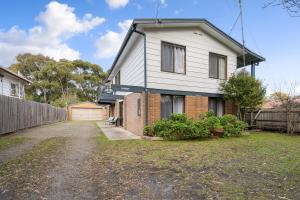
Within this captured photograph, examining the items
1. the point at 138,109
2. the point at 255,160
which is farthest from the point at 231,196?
the point at 138,109

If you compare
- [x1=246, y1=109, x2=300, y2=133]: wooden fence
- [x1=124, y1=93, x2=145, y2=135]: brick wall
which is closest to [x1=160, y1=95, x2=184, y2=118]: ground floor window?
[x1=124, y1=93, x2=145, y2=135]: brick wall

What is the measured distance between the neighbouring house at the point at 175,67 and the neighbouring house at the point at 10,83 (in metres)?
10.9

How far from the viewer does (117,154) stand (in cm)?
723

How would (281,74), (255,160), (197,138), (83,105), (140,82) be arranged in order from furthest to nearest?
(83,105) → (281,74) → (140,82) → (197,138) → (255,160)

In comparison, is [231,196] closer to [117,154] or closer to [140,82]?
[117,154]

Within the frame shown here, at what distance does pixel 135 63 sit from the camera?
Answer: 12.6 m

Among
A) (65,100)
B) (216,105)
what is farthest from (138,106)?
(65,100)

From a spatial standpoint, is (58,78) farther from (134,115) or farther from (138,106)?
(138,106)

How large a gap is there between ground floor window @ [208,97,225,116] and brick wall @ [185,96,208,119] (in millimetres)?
661

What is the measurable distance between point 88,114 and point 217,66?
28.3 meters

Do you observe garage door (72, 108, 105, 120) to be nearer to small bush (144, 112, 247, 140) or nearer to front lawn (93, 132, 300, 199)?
small bush (144, 112, 247, 140)

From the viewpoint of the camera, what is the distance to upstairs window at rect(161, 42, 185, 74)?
1148 cm

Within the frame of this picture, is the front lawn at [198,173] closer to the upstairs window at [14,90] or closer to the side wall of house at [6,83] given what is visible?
the side wall of house at [6,83]

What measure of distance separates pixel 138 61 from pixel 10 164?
766 cm
